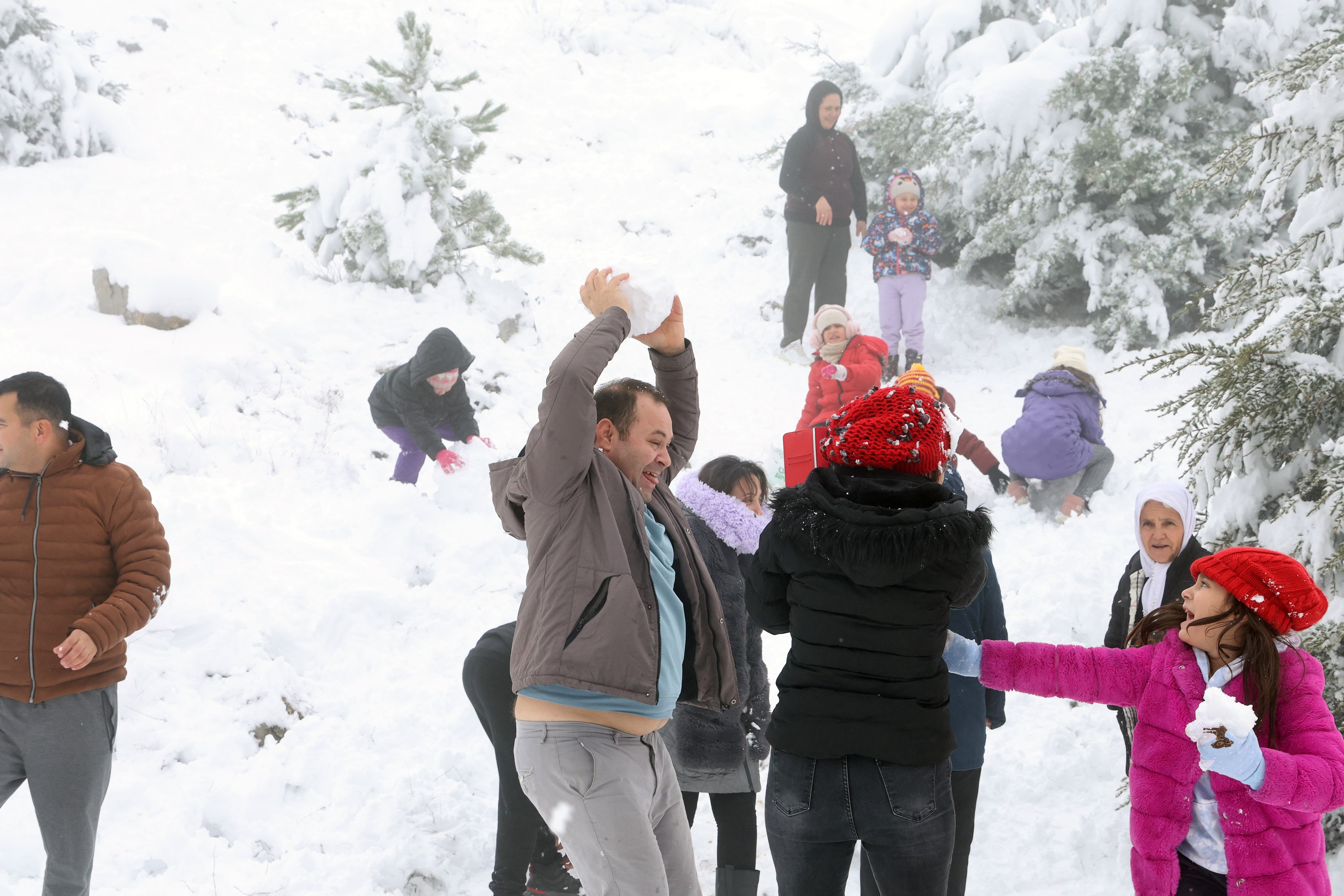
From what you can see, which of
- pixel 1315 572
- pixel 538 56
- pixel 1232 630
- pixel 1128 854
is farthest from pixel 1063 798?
pixel 538 56

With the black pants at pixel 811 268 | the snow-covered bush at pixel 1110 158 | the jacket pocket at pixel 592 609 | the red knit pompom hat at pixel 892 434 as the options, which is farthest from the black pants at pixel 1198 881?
the black pants at pixel 811 268

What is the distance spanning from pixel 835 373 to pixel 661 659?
17.2 feet

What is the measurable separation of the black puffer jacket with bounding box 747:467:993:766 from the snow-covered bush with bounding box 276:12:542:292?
8.38 m

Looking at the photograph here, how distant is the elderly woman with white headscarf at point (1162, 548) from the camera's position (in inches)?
145

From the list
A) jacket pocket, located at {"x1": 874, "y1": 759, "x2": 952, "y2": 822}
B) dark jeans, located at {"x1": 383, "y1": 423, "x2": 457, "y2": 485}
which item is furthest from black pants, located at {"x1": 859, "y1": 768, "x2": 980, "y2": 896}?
dark jeans, located at {"x1": 383, "y1": 423, "x2": 457, "y2": 485}

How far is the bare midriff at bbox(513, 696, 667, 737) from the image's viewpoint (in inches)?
103

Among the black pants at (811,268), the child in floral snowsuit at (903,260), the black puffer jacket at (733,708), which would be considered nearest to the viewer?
the black puffer jacket at (733,708)

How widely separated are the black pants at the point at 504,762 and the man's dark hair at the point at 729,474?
3.32 ft

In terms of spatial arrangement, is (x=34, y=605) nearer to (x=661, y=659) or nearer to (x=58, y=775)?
(x=58, y=775)

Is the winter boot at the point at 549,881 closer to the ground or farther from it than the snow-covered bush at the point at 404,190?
closer to the ground

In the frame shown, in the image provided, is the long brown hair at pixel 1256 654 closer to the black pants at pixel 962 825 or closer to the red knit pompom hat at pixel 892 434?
the red knit pompom hat at pixel 892 434

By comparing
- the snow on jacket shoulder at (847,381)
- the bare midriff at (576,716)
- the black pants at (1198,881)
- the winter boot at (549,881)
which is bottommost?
the winter boot at (549,881)

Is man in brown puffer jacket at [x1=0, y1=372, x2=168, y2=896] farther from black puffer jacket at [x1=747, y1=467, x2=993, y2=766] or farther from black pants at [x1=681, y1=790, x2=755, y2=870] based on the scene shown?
black puffer jacket at [x1=747, y1=467, x2=993, y2=766]

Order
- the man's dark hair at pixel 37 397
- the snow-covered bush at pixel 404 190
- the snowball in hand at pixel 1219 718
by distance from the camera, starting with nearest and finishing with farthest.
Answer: the snowball in hand at pixel 1219 718 → the man's dark hair at pixel 37 397 → the snow-covered bush at pixel 404 190
